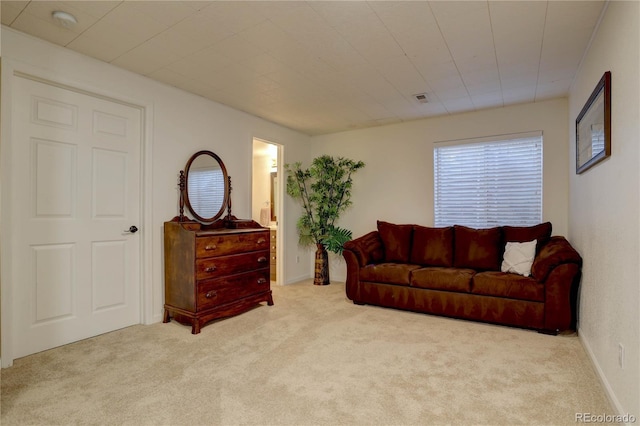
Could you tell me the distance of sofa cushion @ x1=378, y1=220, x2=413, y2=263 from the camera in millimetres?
4430

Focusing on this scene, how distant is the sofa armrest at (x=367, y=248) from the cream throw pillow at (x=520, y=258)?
1.47 m

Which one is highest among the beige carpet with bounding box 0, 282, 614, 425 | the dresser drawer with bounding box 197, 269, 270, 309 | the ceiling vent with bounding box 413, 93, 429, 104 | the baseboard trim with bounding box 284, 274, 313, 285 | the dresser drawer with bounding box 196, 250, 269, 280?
the ceiling vent with bounding box 413, 93, 429, 104

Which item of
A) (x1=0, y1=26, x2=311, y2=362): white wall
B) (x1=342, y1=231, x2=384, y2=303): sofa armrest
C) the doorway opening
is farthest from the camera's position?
the doorway opening

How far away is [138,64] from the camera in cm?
305

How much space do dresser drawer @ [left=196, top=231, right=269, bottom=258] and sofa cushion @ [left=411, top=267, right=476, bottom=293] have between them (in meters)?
1.78

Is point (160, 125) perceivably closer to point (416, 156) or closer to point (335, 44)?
point (335, 44)

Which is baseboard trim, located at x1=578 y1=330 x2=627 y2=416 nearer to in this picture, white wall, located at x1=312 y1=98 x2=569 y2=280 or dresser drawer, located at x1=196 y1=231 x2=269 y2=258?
white wall, located at x1=312 y1=98 x2=569 y2=280

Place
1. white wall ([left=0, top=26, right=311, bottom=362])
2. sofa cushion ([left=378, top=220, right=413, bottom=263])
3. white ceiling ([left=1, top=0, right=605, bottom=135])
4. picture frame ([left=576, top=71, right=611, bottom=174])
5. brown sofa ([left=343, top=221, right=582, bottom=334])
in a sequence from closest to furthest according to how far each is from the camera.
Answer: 1. picture frame ([left=576, top=71, right=611, bottom=174])
2. white ceiling ([left=1, top=0, right=605, bottom=135])
3. white wall ([left=0, top=26, right=311, bottom=362])
4. brown sofa ([left=343, top=221, right=582, bottom=334])
5. sofa cushion ([left=378, top=220, right=413, bottom=263])

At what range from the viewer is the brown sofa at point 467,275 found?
3035 millimetres

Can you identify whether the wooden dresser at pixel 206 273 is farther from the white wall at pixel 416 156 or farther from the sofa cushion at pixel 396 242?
the white wall at pixel 416 156

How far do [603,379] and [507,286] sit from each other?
1.22 m

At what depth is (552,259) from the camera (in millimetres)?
3031

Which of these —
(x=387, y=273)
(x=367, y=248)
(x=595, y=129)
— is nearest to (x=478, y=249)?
(x=387, y=273)

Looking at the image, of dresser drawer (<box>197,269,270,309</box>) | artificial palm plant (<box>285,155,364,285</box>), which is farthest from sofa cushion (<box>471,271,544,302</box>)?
dresser drawer (<box>197,269,270,309</box>)
